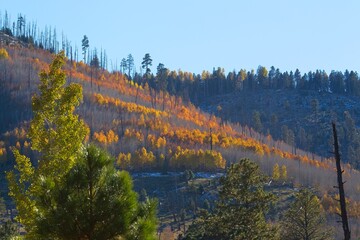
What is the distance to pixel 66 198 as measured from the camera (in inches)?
539

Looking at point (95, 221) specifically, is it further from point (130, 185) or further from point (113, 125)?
point (113, 125)

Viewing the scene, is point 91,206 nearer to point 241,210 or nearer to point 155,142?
point 241,210

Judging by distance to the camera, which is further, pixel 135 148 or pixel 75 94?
pixel 135 148

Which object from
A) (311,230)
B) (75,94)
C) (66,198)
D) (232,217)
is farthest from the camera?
(311,230)

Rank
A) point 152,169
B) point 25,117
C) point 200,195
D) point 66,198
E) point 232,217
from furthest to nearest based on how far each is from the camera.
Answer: point 25,117 → point 152,169 → point 200,195 → point 232,217 → point 66,198

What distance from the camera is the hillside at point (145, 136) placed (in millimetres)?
139500

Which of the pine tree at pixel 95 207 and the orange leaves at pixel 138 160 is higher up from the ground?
the orange leaves at pixel 138 160

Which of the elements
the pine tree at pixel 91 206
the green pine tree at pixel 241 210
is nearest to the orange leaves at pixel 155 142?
the green pine tree at pixel 241 210

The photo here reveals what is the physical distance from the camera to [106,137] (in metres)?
150

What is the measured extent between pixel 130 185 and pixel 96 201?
941 millimetres

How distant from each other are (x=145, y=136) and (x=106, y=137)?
41.3ft

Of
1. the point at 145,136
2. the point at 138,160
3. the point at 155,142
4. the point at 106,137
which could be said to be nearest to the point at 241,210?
the point at 138,160

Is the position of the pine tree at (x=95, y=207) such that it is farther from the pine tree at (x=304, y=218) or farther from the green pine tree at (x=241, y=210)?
the pine tree at (x=304, y=218)

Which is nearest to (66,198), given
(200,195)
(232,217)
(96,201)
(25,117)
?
(96,201)
